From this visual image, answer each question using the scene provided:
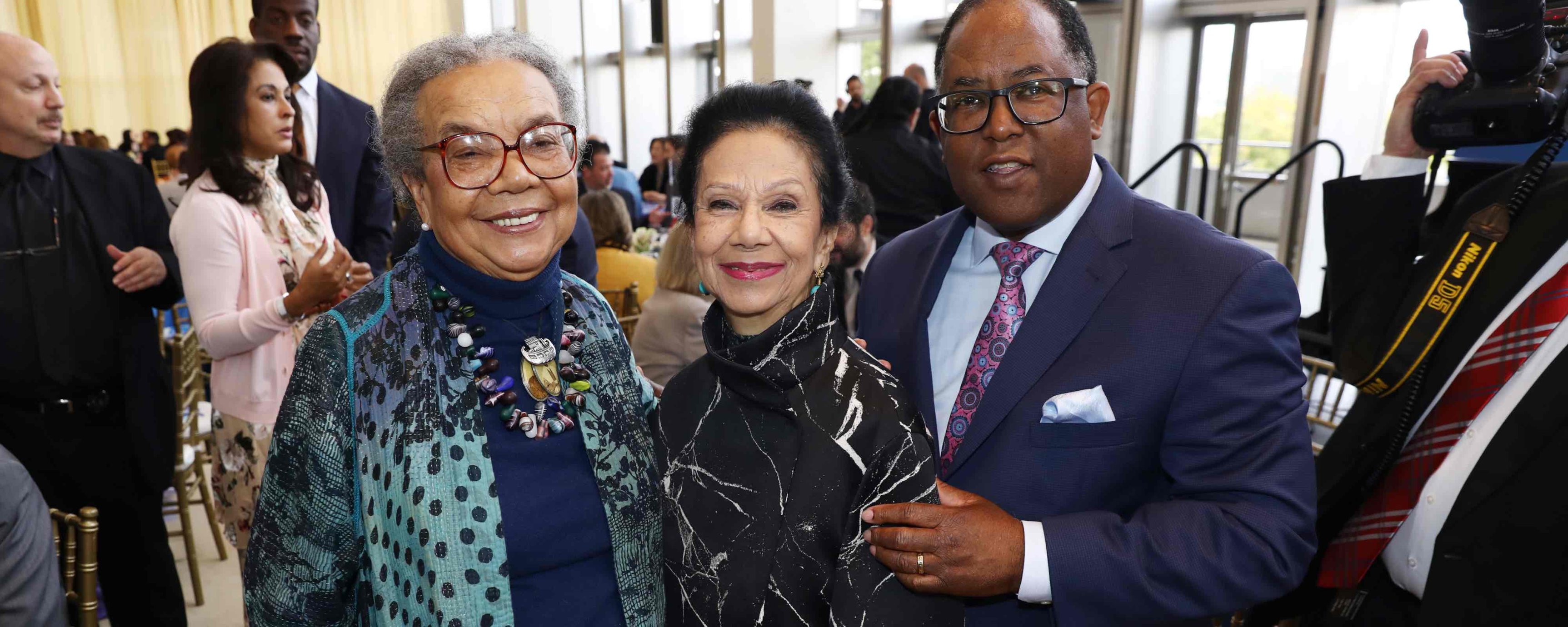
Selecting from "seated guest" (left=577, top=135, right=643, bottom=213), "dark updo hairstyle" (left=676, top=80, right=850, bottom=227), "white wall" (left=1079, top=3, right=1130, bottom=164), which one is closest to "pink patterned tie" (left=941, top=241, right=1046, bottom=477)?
"dark updo hairstyle" (left=676, top=80, right=850, bottom=227)

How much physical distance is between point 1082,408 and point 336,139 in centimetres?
258

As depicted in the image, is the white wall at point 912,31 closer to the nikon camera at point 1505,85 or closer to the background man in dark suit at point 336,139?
the background man in dark suit at point 336,139

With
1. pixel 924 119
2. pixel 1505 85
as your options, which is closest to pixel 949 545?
pixel 1505 85

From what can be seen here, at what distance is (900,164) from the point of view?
4652 millimetres

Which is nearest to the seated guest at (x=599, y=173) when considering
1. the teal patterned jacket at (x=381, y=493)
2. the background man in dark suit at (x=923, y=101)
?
the background man in dark suit at (x=923, y=101)

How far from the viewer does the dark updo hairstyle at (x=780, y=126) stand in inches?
47.3

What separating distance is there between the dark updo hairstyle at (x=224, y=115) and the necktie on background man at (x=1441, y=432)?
98.7 inches

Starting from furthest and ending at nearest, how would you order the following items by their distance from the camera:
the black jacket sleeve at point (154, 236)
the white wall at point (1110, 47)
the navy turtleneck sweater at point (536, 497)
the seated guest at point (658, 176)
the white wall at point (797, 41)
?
1. the white wall at point (797, 41)
2. the seated guest at point (658, 176)
3. the white wall at point (1110, 47)
4. the black jacket sleeve at point (154, 236)
5. the navy turtleneck sweater at point (536, 497)

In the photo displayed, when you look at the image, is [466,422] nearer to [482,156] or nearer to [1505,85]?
[482,156]

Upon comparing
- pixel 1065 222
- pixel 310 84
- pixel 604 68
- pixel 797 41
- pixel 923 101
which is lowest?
pixel 1065 222

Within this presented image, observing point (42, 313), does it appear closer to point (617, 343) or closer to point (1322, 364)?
point (617, 343)

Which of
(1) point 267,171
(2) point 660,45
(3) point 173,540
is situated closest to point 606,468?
(1) point 267,171

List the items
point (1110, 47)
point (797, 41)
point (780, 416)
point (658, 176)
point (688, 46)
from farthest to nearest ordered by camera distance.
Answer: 1. point (688, 46)
2. point (658, 176)
3. point (797, 41)
4. point (1110, 47)
5. point (780, 416)

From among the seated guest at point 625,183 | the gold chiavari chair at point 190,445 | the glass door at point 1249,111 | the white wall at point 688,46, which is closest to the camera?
the gold chiavari chair at point 190,445
